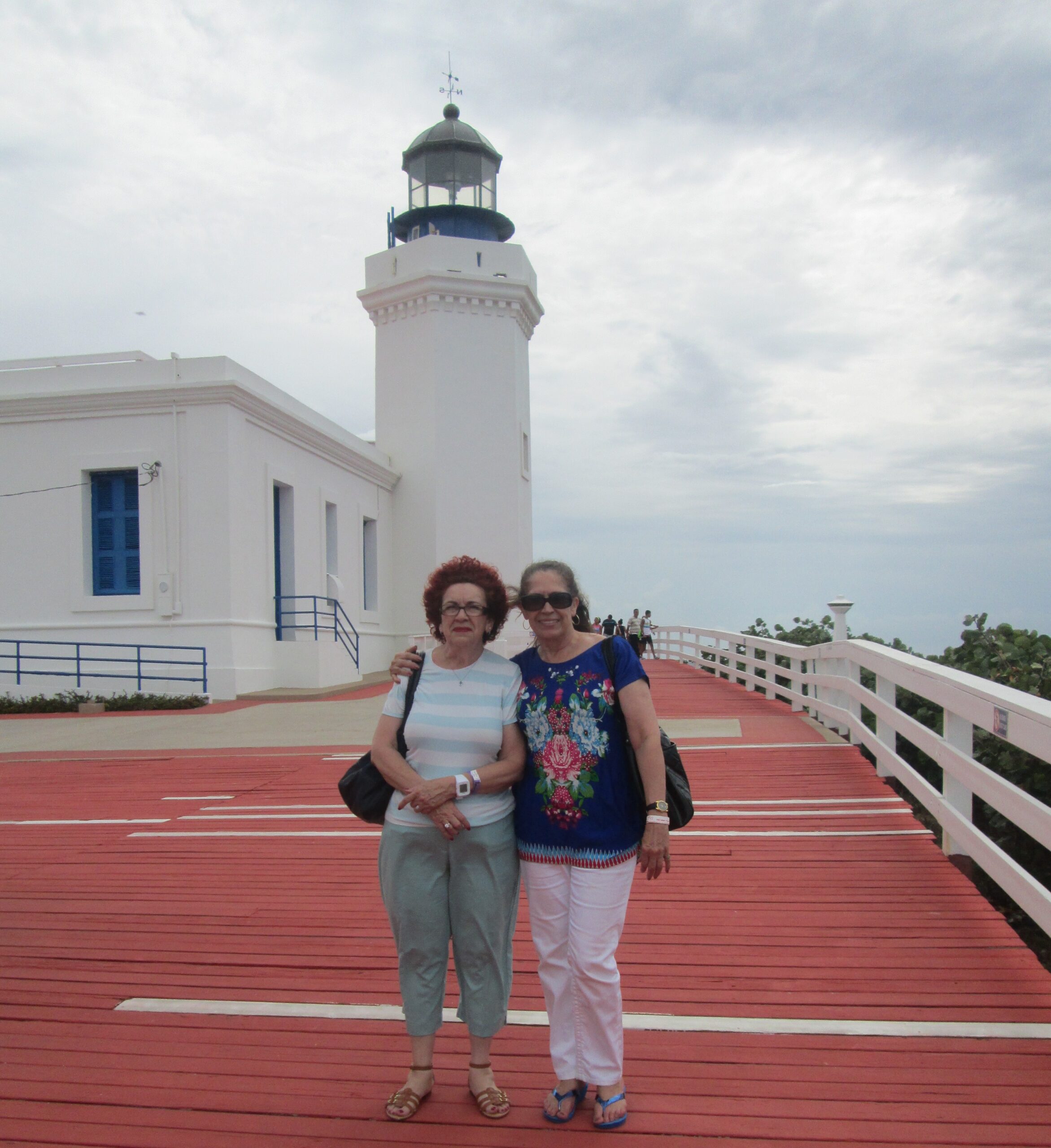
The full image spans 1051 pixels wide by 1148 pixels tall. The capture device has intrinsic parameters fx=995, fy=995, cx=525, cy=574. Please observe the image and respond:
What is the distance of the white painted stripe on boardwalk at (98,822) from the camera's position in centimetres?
733

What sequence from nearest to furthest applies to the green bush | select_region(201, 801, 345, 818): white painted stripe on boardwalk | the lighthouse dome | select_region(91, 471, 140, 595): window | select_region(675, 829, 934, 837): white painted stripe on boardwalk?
select_region(675, 829, 934, 837): white painted stripe on boardwalk < select_region(201, 801, 345, 818): white painted stripe on boardwalk < the green bush < select_region(91, 471, 140, 595): window < the lighthouse dome

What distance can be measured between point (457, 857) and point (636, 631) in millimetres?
23521

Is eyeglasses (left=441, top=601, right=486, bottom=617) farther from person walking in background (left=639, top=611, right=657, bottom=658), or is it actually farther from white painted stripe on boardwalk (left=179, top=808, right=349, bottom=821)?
person walking in background (left=639, top=611, right=657, bottom=658)

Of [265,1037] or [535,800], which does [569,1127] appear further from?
[265,1037]

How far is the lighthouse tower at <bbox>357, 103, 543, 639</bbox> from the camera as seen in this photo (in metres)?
24.3

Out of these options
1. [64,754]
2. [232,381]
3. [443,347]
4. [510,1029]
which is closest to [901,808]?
[510,1029]

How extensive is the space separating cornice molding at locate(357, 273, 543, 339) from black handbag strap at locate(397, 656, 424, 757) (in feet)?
72.7

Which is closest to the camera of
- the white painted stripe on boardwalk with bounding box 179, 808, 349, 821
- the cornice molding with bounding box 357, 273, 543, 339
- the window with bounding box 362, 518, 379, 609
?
the white painted stripe on boardwalk with bounding box 179, 808, 349, 821

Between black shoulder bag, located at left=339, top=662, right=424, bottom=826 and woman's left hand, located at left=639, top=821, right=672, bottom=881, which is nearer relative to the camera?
woman's left hand, located at left=639, top=821, right=672, bottom=881

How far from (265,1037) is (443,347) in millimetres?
21815

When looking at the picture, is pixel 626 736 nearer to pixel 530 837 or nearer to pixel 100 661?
pixel 530 837

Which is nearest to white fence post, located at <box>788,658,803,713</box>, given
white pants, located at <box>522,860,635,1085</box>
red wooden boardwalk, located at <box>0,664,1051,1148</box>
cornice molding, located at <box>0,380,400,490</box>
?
red wooden boardwalk, located at <box>0,664,1051,1148</box>

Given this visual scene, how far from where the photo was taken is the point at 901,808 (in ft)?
22.4

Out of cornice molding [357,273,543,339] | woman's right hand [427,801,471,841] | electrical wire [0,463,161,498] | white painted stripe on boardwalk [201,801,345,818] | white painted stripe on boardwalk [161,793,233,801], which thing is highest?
cornice molding [357,273,543,339]
